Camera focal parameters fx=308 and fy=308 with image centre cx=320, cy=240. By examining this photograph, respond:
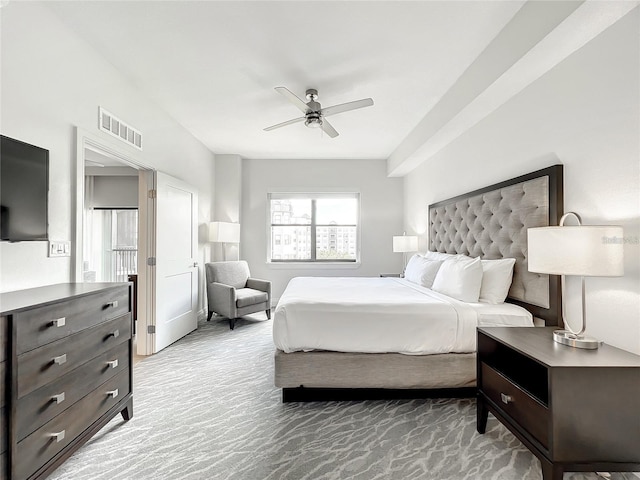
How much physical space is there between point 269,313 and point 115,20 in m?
3.86

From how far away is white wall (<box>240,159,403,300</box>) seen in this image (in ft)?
18.8

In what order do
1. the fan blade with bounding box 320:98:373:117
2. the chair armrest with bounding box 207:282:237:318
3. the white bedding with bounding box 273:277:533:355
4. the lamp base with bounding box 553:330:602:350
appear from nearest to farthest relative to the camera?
the lamp base with bounding box 553:330:602:350 < the white bedding with bounding box 273:277:533:355 < the fan blade with bounding box 320:98:373:117 < the chair armrest with bounding box 207:282:237:318

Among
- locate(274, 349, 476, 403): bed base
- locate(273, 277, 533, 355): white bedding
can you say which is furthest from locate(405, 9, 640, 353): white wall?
locate(274, 349, 476, 403): bed base

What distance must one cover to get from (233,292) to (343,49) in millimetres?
3156

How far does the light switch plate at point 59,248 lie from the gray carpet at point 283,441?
3.96 feet

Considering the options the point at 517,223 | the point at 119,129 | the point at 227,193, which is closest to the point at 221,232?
the point at 227,193

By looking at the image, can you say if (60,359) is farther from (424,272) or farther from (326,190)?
(326,190)

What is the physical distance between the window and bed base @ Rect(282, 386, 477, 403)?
362 cm

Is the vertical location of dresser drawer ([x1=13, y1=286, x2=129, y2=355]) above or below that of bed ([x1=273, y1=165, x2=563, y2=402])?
above

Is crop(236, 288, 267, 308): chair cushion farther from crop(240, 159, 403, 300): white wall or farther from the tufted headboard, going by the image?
the tufted headboard

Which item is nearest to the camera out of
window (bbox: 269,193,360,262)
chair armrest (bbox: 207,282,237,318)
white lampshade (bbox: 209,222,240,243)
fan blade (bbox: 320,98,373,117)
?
fan blade (bbox: 320,98,373,117)

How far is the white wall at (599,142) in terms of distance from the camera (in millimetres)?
1617

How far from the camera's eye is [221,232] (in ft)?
15.9

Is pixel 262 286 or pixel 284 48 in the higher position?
pixel 284 48
